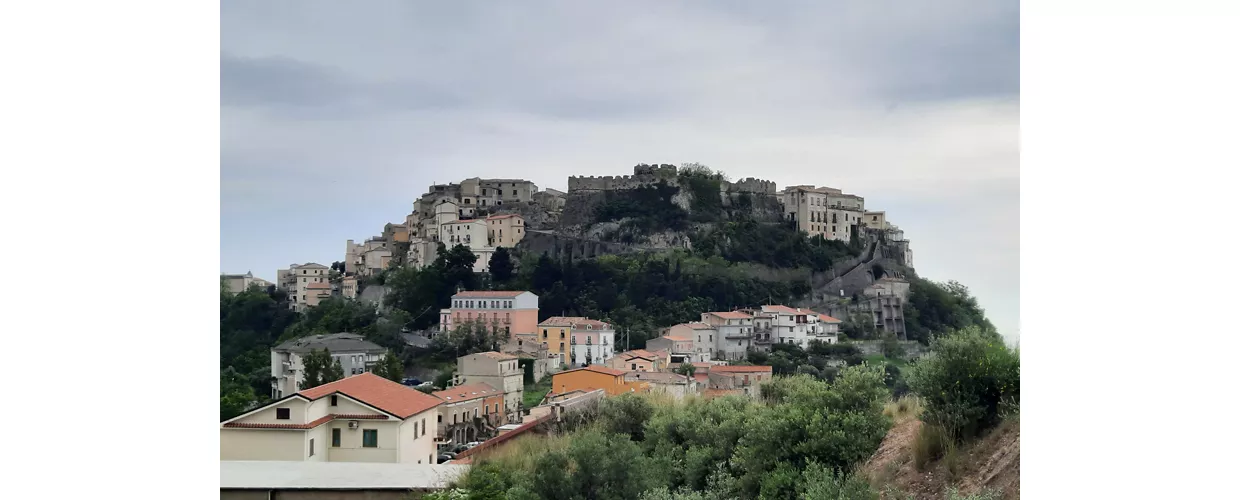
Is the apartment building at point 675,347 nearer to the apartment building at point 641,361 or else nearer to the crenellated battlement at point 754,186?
the apartment building at point 641,361

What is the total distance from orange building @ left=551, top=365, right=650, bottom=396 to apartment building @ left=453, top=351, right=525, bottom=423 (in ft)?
0.99

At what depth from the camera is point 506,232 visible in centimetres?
758

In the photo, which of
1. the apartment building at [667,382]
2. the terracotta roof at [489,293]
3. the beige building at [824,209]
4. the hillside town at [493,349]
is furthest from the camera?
the terracotta roof at [489,293]

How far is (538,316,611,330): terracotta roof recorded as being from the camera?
660 centimetres

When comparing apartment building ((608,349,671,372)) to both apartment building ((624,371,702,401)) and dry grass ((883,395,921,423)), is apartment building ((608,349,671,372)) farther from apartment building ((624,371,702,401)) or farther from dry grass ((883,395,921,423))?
dry grass ((883,395,921,423))

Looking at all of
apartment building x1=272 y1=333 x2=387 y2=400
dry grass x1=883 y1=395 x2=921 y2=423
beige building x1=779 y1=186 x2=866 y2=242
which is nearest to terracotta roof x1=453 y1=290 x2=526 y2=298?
apartment building x1=272 y1=333 x2=387 y2=400

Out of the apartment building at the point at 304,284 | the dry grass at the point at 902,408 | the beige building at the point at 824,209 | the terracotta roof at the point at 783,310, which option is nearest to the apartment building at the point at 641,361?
the terracotta roof at the point at 783,310

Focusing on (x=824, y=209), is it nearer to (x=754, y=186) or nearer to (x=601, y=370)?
(x=754, y=186)

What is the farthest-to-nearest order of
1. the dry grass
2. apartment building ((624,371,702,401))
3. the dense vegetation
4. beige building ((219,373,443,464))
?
apartment building ((624,371,702,401)) < beige building ((219,373,443,464)) < the dry grass < the dense vegetation

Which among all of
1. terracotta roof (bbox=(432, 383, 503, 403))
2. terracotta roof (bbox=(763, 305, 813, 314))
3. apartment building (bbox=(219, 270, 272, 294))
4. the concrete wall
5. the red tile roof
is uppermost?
apartment building (bbox=(219, 270, 272, 294))

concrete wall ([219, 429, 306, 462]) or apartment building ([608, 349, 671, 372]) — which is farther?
apartment building ([608, 349, 671, 372])

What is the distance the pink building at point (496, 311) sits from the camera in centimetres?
665

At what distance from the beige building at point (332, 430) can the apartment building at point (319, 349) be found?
116 centimetres

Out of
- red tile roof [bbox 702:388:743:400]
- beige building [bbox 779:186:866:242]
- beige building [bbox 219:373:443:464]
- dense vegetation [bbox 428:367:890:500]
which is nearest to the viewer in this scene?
dense vegetation [bbox 428:367:890:500]
